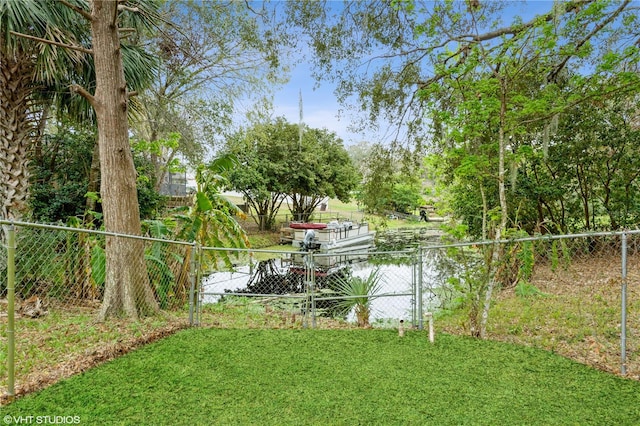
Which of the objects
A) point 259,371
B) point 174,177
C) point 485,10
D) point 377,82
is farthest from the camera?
point 174,177

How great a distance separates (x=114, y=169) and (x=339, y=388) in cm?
398

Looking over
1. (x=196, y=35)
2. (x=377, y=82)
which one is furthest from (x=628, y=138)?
(x=196, y=35)

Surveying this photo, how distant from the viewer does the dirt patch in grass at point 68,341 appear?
3.22 metres

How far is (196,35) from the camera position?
38.9 ft

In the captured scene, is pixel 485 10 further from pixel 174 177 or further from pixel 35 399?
pixel 174 177

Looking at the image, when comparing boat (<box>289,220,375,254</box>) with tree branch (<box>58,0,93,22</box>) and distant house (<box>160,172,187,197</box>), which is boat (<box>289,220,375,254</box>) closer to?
distant house (<box>160,172,187,197</box>)

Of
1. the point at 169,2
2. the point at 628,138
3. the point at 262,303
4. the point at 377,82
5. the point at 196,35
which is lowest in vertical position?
the point at 262,303

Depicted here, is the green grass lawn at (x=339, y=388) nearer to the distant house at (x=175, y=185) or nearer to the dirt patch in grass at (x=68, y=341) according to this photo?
the dirt patch in grass at (x=68, y=341)

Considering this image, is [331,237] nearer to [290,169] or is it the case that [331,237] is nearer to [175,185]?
[290,169]

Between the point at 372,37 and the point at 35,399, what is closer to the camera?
the point at 35,399

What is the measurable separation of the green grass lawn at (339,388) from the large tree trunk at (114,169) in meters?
1.18

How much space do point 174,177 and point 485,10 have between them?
53.5 feet

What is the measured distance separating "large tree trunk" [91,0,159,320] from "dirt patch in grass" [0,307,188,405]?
35cm

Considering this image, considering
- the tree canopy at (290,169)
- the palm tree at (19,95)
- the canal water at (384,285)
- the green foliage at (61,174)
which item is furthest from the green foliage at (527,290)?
the tree canopy at (290,169)
